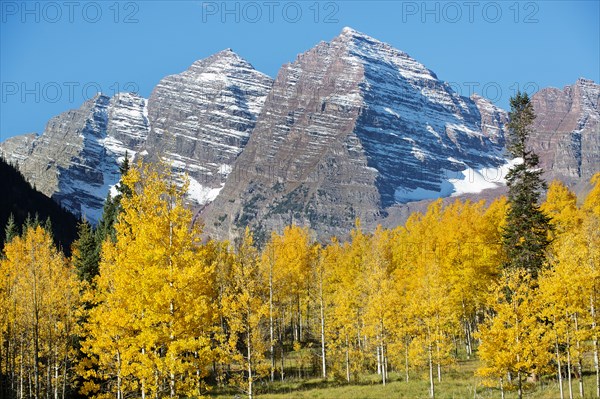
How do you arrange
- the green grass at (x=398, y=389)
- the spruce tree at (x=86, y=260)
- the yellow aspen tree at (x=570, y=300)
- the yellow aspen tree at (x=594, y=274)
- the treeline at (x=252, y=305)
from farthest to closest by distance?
the spruce tree at (x=86, y=260), the green grass at (x=398, y=389), the yellow aspen tree at (x=594, y=274), the yellow aspen tree at (x=570, y=300), the treeline at (x=252, y=305)

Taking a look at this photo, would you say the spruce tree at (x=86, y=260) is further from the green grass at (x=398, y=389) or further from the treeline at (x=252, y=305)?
the green grass at (x=398, y=389)

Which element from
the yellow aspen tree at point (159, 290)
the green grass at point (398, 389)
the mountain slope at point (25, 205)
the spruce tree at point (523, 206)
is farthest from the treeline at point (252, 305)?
the mountain slope at point (25, 205)

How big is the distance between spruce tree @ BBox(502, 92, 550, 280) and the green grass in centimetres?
829

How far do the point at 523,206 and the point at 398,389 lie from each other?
15453 millimetres

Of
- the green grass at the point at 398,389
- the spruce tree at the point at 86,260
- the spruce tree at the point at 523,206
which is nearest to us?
the green grass at the point at 398,389

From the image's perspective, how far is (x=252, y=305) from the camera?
120ft

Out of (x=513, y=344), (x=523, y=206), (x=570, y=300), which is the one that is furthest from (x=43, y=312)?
(x=523, y=206)

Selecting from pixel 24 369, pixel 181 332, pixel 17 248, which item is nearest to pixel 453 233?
pixel 24 369

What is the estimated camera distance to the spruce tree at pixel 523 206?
39062 millimetres

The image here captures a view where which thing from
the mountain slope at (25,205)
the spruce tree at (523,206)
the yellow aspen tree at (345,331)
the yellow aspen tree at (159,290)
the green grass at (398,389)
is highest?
the mountain slope at (25,205)

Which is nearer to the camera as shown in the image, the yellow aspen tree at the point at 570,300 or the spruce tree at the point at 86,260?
the yellow aspen tree at the point at 570,300

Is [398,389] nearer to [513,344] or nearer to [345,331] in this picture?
[345,331]

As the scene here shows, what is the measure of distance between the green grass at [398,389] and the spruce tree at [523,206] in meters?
8.29

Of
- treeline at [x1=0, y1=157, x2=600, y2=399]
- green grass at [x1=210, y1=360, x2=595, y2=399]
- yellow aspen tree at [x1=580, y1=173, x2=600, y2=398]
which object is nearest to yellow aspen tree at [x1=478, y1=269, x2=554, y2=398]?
treeline at [x1=0, y1=157, x2=600, y2=399]
